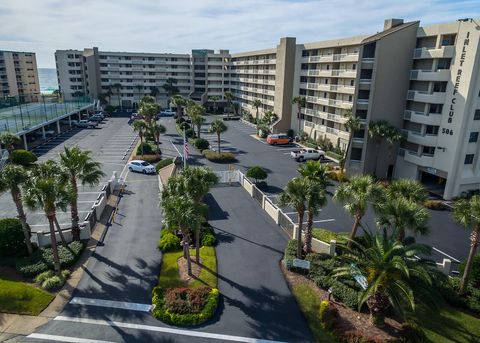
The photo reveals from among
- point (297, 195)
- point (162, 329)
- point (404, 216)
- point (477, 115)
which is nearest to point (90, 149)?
point (297, 195)

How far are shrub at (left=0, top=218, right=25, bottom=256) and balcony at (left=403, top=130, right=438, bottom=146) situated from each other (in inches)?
1765

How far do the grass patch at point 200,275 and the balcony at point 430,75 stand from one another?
34153mm

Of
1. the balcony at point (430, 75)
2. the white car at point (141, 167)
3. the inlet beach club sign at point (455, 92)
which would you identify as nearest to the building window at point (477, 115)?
the inlet beach club sign at point (455, 92)

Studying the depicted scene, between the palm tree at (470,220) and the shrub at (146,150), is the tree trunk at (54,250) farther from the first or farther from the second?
the shrub at (146,150)

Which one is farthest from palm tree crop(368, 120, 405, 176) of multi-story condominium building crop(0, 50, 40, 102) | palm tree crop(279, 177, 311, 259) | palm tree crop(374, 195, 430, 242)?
multi-story condominium building crop(0, 50, 40, 102)

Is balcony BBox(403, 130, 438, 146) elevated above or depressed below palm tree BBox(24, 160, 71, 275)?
above

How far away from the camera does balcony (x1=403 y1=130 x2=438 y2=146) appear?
141 ft

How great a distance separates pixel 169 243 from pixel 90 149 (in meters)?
40.8

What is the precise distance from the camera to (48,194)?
76.0 feet

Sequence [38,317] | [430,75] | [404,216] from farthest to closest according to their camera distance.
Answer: [430,75]
[404,216]
[38,317]

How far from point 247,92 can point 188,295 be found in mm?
85186

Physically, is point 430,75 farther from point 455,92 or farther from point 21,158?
point 21,158

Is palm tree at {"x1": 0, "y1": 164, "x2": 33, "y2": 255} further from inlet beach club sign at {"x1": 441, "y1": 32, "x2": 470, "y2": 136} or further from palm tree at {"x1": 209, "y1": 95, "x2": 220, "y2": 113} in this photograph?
palm tree at {"x1": 209, "y1": 95, "x2": 220, "y2": 113}

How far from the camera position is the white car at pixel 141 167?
161 feet
